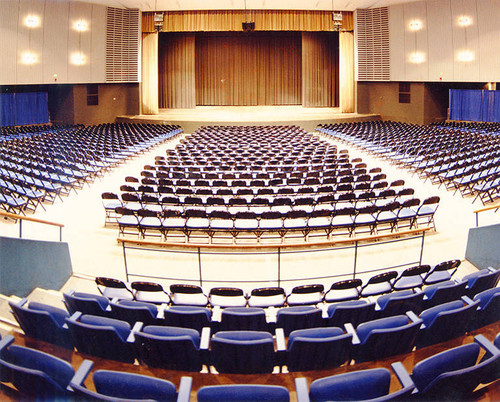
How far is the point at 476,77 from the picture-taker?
21.8m

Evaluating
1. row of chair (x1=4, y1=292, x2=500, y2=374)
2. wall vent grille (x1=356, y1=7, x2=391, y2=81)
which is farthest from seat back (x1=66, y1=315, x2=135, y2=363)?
wall vent grille (x1=356, y1=7, x2=391, y2=81)

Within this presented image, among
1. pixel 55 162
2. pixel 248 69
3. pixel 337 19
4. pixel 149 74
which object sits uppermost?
pixel 337 19

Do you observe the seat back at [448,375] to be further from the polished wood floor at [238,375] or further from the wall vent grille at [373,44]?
the wall vent grille at [373,44]

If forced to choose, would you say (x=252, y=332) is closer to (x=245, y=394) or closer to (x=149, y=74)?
(x=245, y=394)

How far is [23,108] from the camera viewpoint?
76.5ft

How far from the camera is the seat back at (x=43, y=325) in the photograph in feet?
12.5

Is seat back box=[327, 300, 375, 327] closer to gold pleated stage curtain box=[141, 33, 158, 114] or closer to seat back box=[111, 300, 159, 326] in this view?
seat back box=[111, 300, 159, 326]

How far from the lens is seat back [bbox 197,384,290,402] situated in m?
2.66

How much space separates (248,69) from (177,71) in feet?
15.9

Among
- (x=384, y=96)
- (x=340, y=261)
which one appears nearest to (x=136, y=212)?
(x=340, y=261)

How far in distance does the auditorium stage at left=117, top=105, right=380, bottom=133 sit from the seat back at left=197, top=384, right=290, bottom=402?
2149 cm

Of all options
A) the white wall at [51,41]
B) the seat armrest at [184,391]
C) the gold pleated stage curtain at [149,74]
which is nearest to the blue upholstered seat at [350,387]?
the seat armrest at [184,391]

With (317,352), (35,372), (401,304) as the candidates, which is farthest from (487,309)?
(35,372)

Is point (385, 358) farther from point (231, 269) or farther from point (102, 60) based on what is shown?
point (102, 60)
